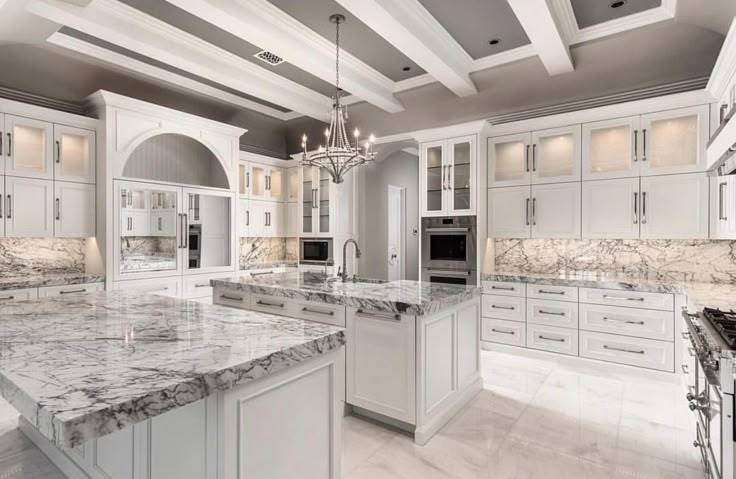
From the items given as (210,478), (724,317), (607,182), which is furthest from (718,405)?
(607,182)

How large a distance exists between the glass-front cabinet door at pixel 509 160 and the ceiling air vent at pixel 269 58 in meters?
2.53

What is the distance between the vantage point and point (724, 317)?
205 cm

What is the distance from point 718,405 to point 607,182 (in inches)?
110

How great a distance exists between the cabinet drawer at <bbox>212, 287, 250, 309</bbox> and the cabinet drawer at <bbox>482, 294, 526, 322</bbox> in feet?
8.48

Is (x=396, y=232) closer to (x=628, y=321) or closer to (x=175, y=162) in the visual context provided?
(x=175, y=162)

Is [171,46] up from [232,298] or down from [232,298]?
up

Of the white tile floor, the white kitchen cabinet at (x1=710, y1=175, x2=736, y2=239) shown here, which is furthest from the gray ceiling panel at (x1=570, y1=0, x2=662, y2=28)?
the white tile floor

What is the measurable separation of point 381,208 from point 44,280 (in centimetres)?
444

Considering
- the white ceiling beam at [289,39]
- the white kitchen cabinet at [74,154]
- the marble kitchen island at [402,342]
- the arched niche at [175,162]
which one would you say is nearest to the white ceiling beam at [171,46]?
the white ceiling beam at [289,39]

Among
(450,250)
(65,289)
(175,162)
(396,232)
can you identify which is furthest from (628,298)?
(65,289)

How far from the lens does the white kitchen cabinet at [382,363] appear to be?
2477 millimetres

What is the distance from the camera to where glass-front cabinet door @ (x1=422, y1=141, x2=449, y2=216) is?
4695 mm

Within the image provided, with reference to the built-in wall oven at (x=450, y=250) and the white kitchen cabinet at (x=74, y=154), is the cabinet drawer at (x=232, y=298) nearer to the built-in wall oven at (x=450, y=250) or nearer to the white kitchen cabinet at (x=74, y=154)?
the white kitchen cabinet at (x=74, y=154)

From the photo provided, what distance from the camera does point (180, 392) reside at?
3.41ft
